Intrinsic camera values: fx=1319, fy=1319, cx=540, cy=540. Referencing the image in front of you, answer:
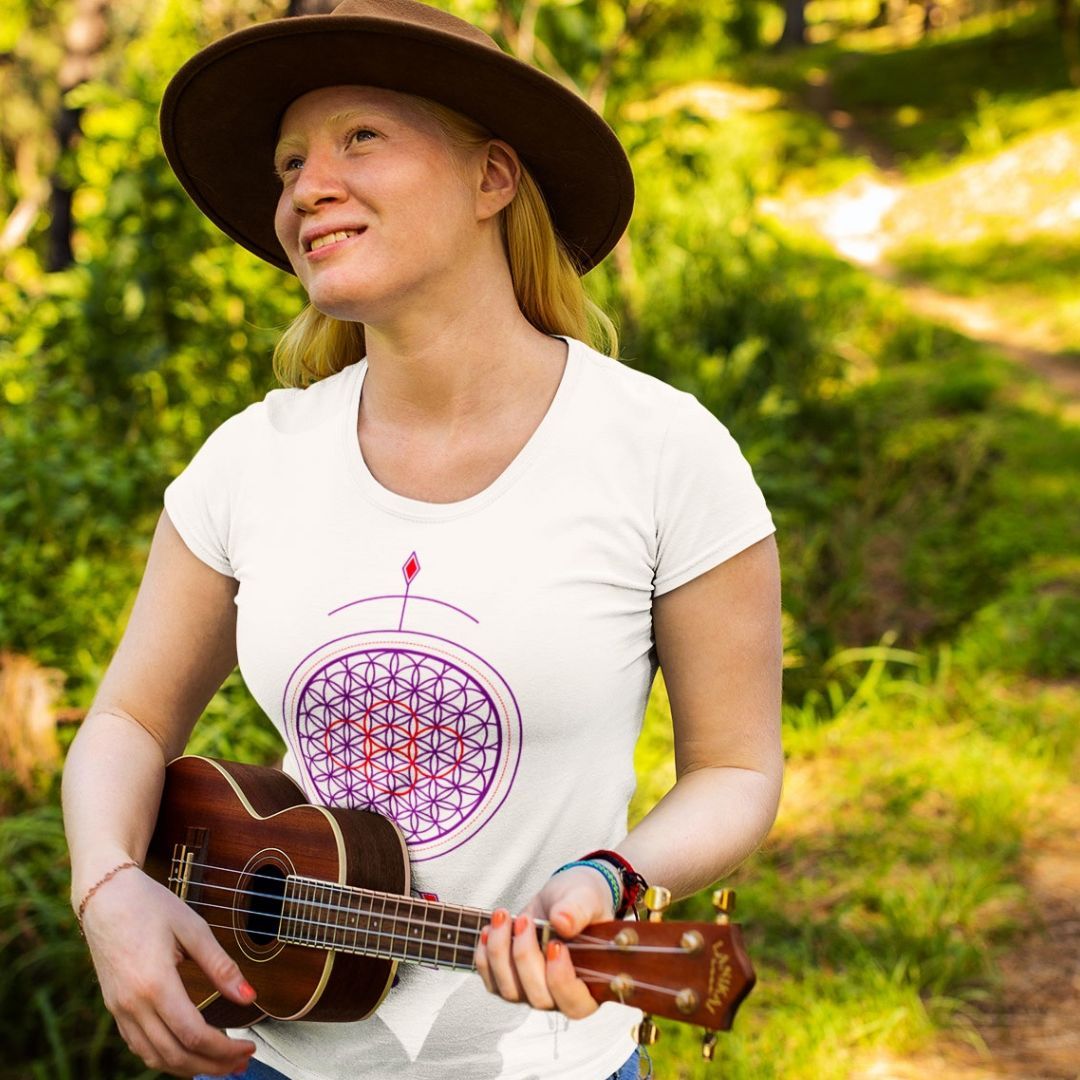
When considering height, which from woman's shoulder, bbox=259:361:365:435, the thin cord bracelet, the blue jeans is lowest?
the blue jeans

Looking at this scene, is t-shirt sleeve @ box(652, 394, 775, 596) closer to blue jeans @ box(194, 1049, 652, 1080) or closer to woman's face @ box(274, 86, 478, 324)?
woman's face @ box(274, 86, 478, 324)

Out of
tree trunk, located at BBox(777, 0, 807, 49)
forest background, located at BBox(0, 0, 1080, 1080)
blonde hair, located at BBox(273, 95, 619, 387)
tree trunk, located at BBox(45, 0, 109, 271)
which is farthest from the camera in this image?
tree trunk, located at BBox(777, 0, 807, 49)

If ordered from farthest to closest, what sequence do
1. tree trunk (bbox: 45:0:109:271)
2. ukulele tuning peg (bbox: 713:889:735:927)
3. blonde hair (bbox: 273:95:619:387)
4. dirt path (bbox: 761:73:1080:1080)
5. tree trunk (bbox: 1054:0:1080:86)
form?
tree trunk (bbox: 1054:0:1080:86), tree trunk (bbox: 45:0:109:271), dirt path (bbox: 761:73:1080:1080), blonde hair (bbox: 273:95:619:387), ukulele tuning peg (bbox: 713:889:735:927)

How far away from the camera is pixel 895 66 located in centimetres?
2072

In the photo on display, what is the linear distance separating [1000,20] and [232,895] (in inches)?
867

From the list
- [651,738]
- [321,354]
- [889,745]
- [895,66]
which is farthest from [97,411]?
[895,66]

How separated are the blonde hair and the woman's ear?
18 millimetres

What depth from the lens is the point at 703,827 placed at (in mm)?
1597

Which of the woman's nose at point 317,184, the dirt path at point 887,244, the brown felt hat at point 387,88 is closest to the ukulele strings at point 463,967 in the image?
the woman's nose at point 317,184

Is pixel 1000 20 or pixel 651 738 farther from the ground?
pixel 1000 20

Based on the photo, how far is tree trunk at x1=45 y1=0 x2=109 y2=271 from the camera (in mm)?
8156

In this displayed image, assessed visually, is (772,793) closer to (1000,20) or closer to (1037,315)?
(1037,315)

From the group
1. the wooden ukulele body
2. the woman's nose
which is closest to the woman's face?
the woman's nose

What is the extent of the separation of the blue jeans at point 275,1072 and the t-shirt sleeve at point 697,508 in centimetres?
62
